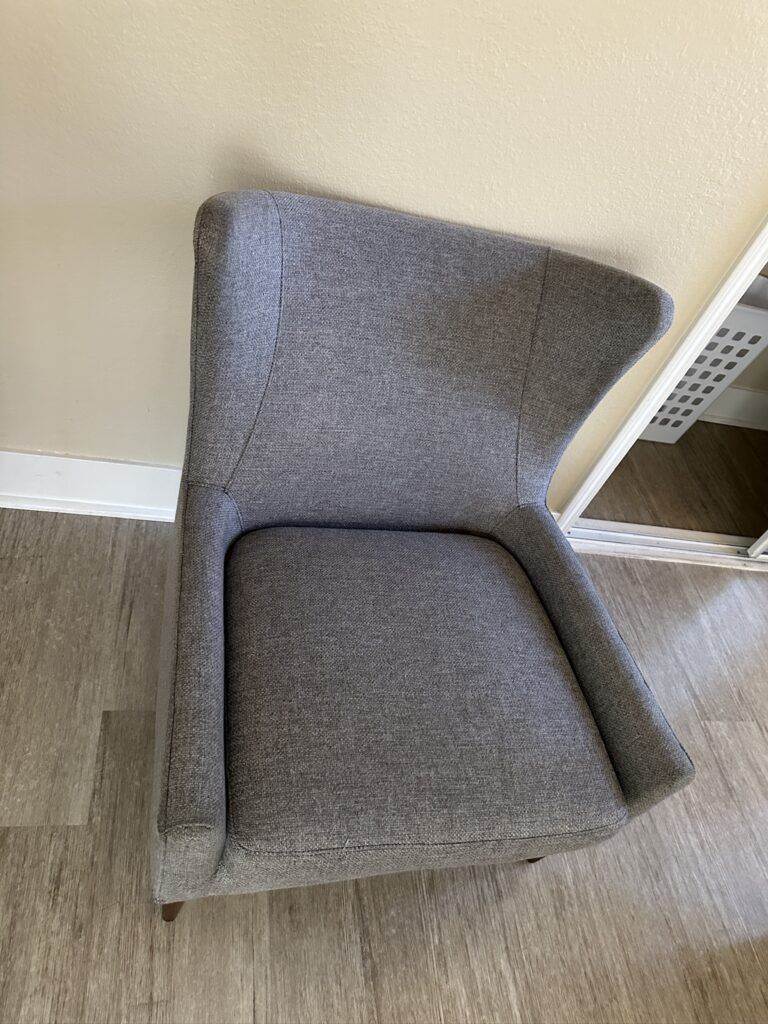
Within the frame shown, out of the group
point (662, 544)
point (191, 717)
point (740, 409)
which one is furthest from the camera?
point (740, 409)

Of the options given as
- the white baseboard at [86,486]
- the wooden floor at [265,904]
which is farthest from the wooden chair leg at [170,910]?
the white baseboard at [86,486]

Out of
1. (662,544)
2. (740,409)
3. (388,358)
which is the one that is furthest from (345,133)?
(740,409)

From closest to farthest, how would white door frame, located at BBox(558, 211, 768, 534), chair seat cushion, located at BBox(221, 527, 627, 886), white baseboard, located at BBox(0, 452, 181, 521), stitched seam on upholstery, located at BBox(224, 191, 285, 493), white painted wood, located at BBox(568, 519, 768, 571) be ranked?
chair seat cushion, located at BBox(221, 527, 627, 886) < stitched seam on upholstery, located at BBox(224, 191, 285, 493) < white door frame, located at BBox(558, 211, 768, 534) < white baseboard, located at BBox(0, 452, 181, 521) < white painted wood, located at BBox(568, 519, 768, 571)

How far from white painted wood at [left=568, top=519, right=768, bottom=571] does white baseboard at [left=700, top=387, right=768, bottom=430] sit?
0.55m

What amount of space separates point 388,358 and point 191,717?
0.61 metres

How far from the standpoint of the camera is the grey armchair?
3.04 ft

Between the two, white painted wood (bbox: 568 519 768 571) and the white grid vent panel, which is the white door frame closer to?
white painted wood (bbox: 568 519 768 571)

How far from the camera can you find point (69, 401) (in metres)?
1.43

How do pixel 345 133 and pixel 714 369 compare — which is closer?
pixel 345 133

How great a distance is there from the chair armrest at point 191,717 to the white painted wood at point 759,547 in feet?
5.39

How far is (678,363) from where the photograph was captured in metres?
1.56

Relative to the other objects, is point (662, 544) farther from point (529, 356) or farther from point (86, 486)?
point (86, 486)

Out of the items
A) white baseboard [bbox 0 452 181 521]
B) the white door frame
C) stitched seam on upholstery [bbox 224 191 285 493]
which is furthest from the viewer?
white baseboard [bbox 0 452 181 521]

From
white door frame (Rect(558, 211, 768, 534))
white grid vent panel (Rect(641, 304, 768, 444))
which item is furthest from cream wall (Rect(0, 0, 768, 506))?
white grid vent panel (Rect(641, 304, 768, 444))
